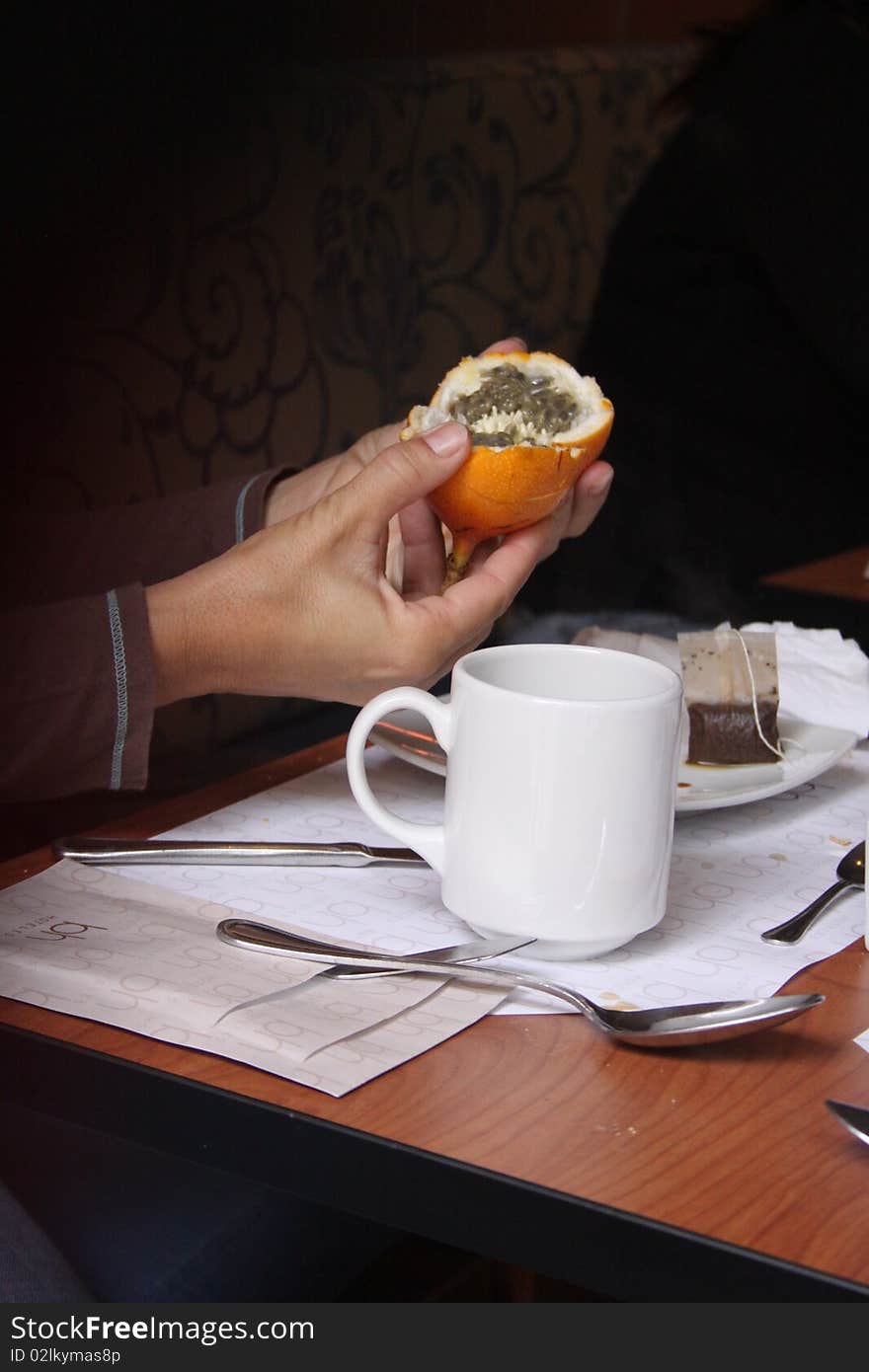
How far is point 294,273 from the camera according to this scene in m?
1.76

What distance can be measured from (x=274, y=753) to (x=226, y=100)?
76 centimetres

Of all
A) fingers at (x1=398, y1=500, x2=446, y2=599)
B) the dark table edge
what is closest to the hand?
fingers at (x1=398, y1=500, x2=446, y2=599)

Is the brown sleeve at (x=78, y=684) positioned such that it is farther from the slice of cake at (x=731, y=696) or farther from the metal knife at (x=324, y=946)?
the slice of cake at (x=731, y=696)

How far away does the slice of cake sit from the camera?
2.96 feet

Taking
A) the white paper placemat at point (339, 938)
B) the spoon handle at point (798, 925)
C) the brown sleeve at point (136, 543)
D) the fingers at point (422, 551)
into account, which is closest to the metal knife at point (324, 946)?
the white paper placemat at point (339, 938)

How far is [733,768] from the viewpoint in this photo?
88 cm

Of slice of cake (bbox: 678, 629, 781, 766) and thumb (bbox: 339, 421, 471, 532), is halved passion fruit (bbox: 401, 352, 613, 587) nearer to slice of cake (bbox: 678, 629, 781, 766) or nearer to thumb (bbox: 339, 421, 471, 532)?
thumb (bbox: 339, 421, 471, 532)

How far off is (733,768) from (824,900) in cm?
15

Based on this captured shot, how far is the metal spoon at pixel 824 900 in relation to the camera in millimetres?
703

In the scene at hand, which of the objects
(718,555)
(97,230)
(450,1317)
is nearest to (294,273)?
(97,230)

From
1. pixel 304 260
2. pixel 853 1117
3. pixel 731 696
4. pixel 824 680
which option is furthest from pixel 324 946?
pixel 304 260

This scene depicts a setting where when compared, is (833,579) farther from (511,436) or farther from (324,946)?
(324,946)

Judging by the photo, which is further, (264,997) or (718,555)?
(718,555)

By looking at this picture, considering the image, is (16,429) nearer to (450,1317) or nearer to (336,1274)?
(336,1274)
